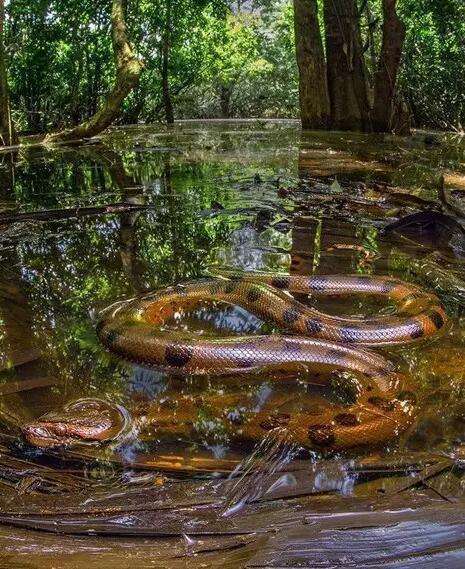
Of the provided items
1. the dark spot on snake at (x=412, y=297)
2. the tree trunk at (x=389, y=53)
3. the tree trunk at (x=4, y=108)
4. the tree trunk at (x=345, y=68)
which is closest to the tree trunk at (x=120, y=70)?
the tree trunk at (x=4, y=108)

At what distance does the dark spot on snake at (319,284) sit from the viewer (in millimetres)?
4570

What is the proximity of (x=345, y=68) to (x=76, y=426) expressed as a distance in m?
15.7

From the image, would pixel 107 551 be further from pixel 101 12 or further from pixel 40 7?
pixel 101 12

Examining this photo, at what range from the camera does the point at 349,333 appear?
3752 mm

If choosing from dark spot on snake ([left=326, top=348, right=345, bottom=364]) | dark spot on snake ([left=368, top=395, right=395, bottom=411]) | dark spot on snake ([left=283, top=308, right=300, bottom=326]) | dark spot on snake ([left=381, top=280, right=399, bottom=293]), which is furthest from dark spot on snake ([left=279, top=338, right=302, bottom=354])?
dark spot on snake ([left=381, top=280, right=399, bottom=293])

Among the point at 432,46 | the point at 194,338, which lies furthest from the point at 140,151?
the point at 432,46

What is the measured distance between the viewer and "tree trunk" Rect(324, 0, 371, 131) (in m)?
16.0

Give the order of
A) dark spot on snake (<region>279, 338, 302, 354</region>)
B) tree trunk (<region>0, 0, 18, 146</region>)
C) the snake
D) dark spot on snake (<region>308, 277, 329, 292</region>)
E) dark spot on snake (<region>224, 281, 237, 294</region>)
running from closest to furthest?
1. the snake
2. dark spot on snake (<region>279, 338, 302, 354</region>)
3. dark spot on snake (<region>224, 281, 237, 294</region>)
4. dark spot on snake (<region>308, 277, 329, 292</region>)
5. tree trunk (<region>0, 0, 18, 146</region>)

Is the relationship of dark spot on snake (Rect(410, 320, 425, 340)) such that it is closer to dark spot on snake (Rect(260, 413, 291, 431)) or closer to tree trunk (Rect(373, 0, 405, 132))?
dark spot on snake (Rect(260, 413, 291, 431))

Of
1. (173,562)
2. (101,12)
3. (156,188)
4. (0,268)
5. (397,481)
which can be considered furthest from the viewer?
(101,12)

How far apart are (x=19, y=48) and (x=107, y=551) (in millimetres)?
23364

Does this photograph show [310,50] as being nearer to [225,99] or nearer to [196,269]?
[196,269]

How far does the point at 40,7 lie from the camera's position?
20.5 meters

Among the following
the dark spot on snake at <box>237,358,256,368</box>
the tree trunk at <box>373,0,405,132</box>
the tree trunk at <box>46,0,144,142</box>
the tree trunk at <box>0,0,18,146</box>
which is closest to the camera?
the dark spot on snake at <box>237,358,256,368</box>
